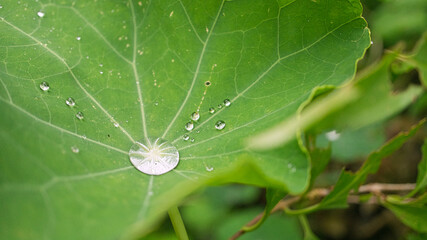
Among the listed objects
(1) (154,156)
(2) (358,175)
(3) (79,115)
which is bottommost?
(2) (358,175)

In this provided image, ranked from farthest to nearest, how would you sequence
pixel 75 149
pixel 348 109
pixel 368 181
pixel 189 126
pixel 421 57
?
pixel 368 181
pixel 189 126
pixel 421 57
pixel 75 149
pixel 348 109

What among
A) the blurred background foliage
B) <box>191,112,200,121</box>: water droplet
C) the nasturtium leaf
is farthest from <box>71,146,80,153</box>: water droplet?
the blurred background foliage

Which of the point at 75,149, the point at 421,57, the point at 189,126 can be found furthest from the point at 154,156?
the point at 421,57

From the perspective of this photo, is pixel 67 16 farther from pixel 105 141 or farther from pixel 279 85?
pixel 279 85

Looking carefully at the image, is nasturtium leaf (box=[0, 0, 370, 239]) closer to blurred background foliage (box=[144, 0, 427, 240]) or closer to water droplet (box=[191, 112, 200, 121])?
water droplet (box=[191, 112, 200, 121])

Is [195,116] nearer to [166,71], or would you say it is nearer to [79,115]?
[166,71]
